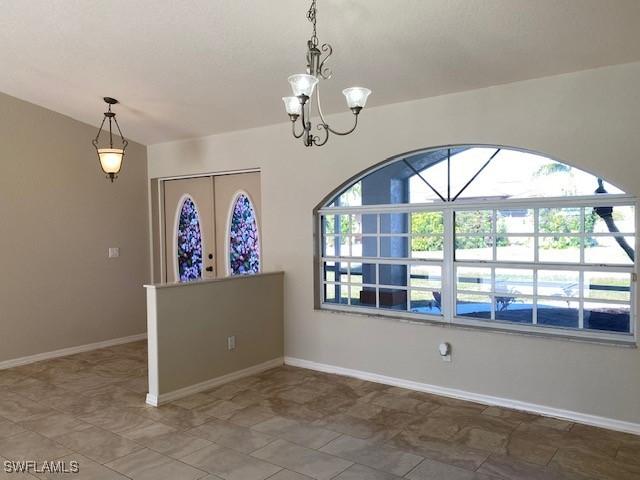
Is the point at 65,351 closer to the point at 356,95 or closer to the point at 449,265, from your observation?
the point at 449,265

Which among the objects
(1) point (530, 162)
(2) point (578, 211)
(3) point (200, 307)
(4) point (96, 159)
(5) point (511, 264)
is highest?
(4) point (96, 159)

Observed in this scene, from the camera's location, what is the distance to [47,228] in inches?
218

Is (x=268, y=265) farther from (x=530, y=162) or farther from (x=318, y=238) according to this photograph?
(x=530, y=162)

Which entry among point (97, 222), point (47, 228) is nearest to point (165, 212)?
point (97, 222)

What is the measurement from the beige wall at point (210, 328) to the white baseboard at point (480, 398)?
0.49m

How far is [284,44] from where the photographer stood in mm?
3572

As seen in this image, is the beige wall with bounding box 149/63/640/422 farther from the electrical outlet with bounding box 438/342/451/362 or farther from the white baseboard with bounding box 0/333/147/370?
the white baseboard with bounding box 0/333/147/370

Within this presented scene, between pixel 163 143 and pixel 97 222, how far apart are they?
1.25m

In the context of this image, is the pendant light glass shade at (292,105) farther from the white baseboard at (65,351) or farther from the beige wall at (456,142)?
the white baseboard at (65,351)

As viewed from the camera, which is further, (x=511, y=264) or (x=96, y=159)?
(x=96, y=159)

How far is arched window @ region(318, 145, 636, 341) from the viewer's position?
3.62 m

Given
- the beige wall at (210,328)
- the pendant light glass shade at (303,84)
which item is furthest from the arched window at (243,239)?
the pendant light glass shade at (303,84)

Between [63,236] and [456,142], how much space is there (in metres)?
4.32

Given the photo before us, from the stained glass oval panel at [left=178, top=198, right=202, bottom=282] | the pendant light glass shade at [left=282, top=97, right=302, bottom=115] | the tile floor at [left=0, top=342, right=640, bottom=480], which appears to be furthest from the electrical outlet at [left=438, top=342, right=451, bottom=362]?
the stained glass oval panel at [left=178, top=198, right=202, bottom=282]
